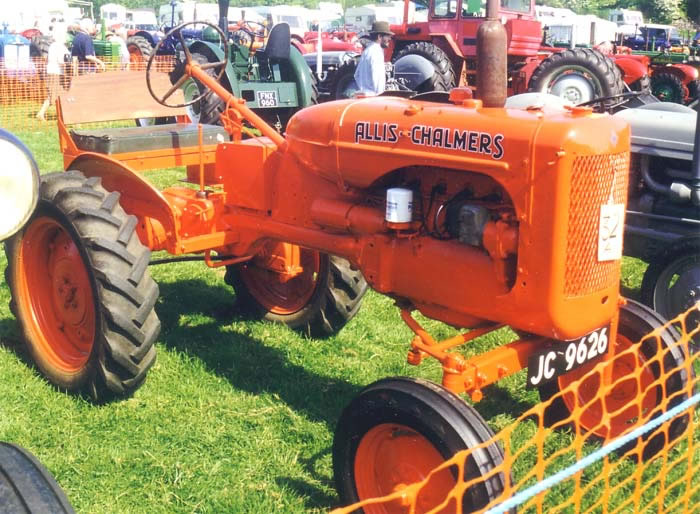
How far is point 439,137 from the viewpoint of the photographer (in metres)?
2.89

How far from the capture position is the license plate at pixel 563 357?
9.17ft

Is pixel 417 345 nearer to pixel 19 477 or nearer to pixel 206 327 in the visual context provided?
pixel 19 477

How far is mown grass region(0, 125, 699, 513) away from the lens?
315cm

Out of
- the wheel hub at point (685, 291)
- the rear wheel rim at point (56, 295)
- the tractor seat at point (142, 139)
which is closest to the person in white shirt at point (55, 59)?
the tractor seat at point (142, 139)

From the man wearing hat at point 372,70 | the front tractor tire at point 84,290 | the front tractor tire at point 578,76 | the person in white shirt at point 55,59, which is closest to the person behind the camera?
the front tractor tire at point 84,290

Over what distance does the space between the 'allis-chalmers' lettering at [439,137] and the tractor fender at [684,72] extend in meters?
13.4

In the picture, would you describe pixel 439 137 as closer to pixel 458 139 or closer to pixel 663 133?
pixel 458 139

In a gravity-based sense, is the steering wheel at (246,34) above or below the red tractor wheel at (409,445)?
above

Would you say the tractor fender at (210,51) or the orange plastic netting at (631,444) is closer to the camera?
the orange plastic netting at (631,444)

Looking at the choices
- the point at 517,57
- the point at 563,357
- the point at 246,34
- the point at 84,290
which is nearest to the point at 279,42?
the point at 517,57

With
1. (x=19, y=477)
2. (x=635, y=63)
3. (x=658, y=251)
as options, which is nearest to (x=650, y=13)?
(x=635, y=63)

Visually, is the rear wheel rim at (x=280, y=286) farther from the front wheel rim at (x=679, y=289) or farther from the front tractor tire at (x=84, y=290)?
the front wheel rim at (x=679, y=289)

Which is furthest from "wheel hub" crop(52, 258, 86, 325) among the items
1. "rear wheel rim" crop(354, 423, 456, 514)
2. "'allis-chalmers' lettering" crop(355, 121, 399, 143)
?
"rear wheel rim" crop(354, 423, 456, 514)

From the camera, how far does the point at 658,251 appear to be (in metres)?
4.96
